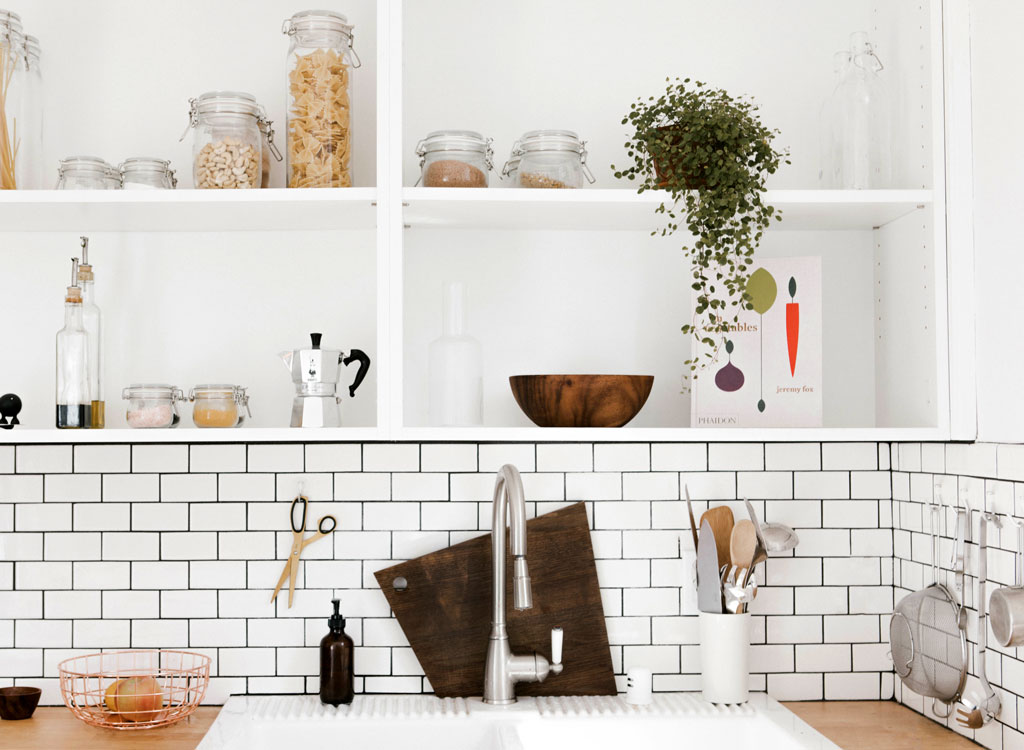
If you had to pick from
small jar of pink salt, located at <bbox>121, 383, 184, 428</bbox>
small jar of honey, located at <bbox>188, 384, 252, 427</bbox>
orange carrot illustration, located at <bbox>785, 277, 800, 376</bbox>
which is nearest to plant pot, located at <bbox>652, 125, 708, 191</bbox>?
orange carrot illustration, located at <bbox>785, 277, 800, 376</bbox>

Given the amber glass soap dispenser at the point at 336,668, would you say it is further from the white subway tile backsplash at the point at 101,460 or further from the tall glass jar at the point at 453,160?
the tall glass jar at the point at 453,160

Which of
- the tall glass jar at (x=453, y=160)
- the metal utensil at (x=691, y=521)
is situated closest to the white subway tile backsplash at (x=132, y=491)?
the tall glass jar at (x=453, y=160)

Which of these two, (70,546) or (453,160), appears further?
(70,546)

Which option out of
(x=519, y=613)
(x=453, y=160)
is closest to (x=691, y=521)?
(x=519, y=613)

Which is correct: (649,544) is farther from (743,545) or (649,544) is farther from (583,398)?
(583,398)

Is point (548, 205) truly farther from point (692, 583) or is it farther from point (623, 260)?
point (692, 583)

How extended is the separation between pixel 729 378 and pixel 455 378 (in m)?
0.53

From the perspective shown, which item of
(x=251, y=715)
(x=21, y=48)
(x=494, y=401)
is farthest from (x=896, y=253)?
(x=21, y=48)

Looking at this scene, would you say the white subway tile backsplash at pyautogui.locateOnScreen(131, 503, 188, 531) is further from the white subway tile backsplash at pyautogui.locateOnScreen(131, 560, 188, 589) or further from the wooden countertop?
the wooden countertop

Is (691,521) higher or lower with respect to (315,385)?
lower

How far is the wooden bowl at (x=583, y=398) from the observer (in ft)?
5.82

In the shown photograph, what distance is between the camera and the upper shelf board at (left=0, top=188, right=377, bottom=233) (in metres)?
1.71

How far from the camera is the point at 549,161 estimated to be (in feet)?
5.96

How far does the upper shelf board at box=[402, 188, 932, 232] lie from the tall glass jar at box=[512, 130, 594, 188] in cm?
6
